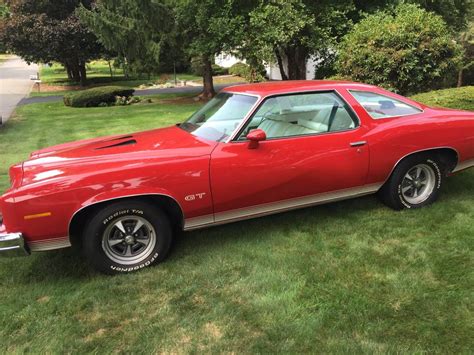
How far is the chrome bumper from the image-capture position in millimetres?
3273

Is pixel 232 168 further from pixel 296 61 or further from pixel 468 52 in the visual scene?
pixel 468 52

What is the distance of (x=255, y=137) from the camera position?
379cm

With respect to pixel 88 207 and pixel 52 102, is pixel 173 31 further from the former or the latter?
pixel 88 207

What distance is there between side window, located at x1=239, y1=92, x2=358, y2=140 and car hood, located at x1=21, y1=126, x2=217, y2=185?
1.96ft

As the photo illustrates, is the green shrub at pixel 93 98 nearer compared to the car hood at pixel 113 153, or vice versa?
the car hood at pixel 113 153

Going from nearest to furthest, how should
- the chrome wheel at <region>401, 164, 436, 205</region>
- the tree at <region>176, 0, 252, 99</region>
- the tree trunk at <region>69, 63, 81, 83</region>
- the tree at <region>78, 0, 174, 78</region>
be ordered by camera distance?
1. the chrome wheel at <region>401, 164, 436, 205</region>
2. the tree at <region>176, 0, 252, 99</region>
3. the tree at <region>78, 0, 174, 78</region>
4. the tree trunk at <region>69, 63, 81, 83</region>

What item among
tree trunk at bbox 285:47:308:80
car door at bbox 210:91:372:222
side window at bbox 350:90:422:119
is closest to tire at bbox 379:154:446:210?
car door at bbox 210:91:372:222

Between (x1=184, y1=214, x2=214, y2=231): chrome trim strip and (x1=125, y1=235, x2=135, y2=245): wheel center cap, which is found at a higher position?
(x1=184, y1=214, x2=214, y2=231): chrome trim strip

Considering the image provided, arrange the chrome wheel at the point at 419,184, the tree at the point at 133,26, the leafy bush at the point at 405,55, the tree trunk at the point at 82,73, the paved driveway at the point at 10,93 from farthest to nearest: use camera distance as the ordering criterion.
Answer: the tree trunk at the point at 82,73 → the paved driveway at the point at 10,93 → the tree at the point at 133,26 → the leafy bush at the point at 405,55 → the chrome wheel at the point at 419,184

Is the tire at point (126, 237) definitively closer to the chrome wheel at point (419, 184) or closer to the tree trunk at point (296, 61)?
the chrome wheel at point (419, 184)

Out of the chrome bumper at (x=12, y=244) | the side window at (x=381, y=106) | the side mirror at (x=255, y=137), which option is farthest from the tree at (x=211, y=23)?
the chrome bumper at (x=12, y=244)

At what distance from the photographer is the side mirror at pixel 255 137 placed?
3.79m

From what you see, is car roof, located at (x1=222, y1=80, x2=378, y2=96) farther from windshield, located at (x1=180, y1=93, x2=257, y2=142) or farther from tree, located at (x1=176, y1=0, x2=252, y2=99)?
tree, located at (x1=176, y1=0, x2=252, y2=99)

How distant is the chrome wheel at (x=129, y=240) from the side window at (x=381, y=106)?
247cm
